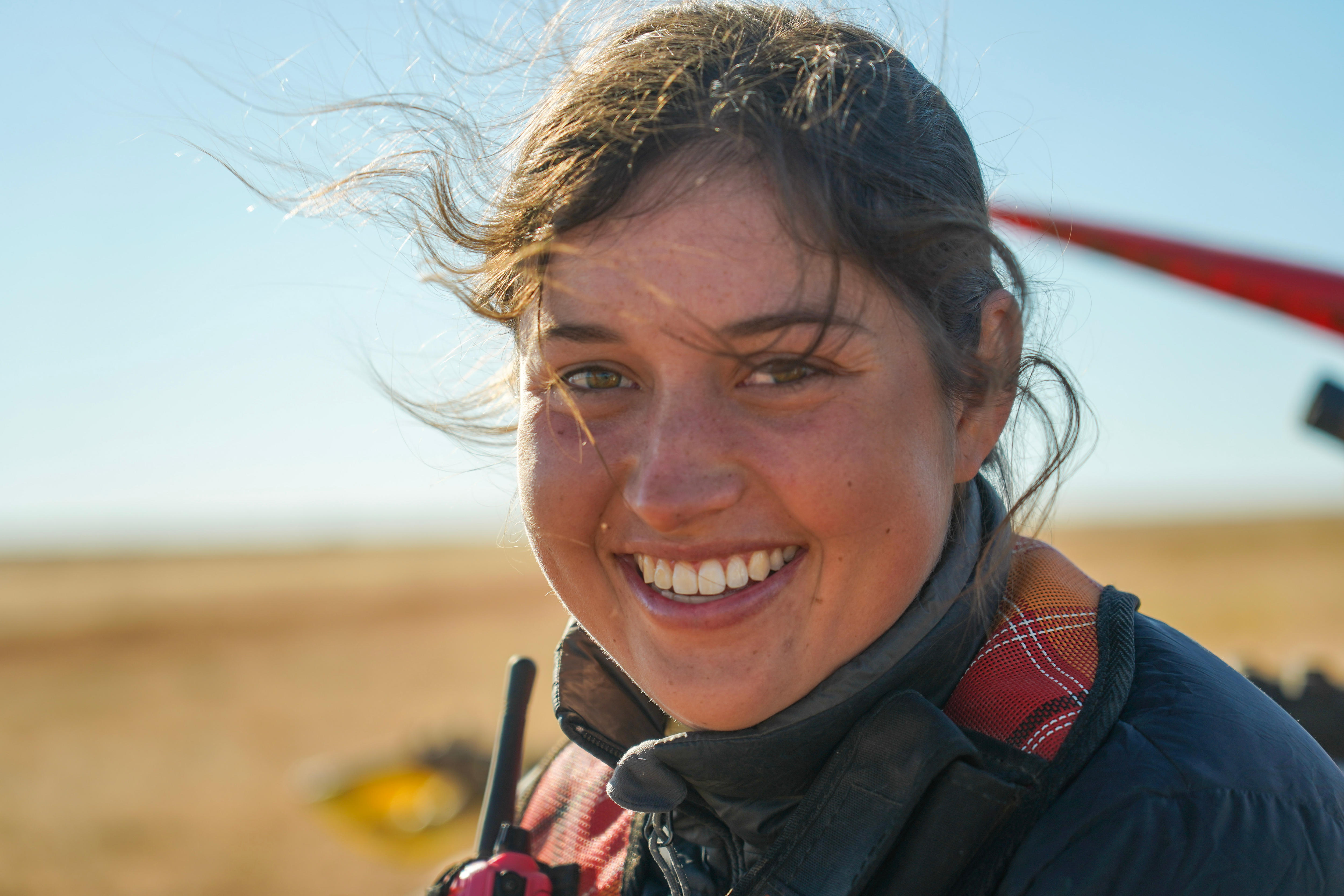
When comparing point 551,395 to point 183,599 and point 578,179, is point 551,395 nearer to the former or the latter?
point 578,179

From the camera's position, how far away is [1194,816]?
1184mm

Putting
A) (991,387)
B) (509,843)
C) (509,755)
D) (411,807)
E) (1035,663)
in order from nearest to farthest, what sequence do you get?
(1035,663) < (991,387) < (509,843) < (509,755) < (411,807)

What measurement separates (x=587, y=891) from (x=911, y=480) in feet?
3.44

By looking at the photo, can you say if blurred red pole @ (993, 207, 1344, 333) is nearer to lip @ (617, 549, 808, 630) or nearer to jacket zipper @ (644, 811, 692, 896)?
lip @ (617, 549, 808, 630)

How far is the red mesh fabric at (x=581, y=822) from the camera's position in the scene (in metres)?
1.83

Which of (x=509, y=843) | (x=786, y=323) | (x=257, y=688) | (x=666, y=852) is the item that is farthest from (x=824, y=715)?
(x=257, y=688)

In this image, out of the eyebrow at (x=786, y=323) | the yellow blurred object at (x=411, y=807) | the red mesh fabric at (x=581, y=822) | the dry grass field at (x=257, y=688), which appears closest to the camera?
the eyebrow at (x=786, y=323)

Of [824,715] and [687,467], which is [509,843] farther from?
[687,467]

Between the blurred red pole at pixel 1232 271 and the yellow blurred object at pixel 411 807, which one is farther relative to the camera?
the yellow blurred object at pixel 411 807

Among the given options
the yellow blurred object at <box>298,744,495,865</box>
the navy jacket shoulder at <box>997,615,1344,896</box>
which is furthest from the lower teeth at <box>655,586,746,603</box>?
the yellow blurred object at <box>298,744,495,865</box>

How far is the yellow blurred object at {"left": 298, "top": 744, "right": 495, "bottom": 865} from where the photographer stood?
19.0 feet

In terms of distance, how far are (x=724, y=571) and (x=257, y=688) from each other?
12147 millimetres

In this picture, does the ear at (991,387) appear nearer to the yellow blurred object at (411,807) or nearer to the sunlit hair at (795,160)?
the sunlit hair at (795,160)

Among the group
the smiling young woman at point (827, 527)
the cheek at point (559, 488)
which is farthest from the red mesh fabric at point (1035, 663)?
the cheek at point (559, 488)
